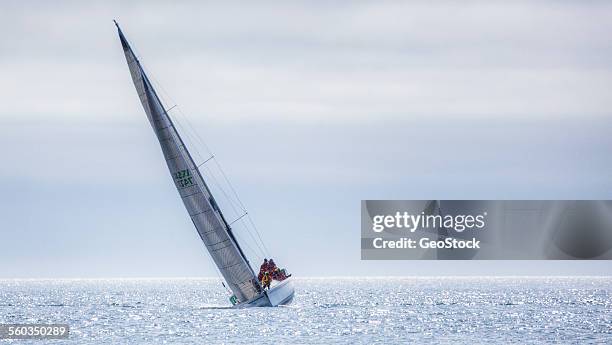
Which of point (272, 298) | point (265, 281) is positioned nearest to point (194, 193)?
point (265, 281)

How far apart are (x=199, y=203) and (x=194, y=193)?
0.62 metres

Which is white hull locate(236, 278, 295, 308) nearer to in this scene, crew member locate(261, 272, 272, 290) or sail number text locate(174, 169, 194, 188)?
crew member locate(261, 272, 272, 290)

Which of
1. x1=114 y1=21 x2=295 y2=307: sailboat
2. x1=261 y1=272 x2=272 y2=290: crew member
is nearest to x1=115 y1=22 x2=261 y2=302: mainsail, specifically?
x1=114 y1=21 x2=295 y2=307: sailboat

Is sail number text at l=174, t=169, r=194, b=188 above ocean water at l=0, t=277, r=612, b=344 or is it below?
above

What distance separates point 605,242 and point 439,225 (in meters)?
14.1

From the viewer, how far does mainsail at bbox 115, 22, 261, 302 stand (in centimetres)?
7488

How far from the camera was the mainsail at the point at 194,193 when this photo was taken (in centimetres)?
7488

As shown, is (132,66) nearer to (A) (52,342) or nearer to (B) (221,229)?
(B) (221,229)

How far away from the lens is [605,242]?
282ft

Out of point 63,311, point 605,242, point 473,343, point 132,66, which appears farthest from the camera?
point 63,311

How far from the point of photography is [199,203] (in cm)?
7612

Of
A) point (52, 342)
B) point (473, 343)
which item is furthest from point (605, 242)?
point (52, 342)

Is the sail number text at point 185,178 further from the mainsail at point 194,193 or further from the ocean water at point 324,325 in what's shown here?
the ocean water at point 324,325

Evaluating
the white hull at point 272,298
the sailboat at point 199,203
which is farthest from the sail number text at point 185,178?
the white hull at point 272,298
